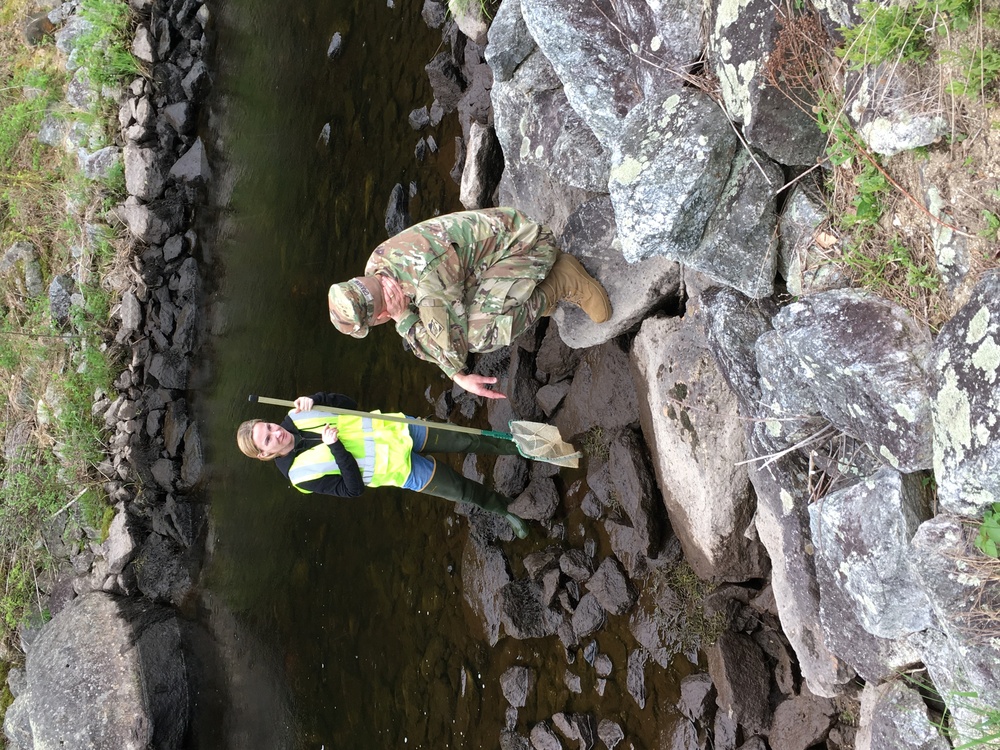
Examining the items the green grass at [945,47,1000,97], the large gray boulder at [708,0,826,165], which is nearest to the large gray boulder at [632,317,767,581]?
the large gray boulder at [708,0,826,165]

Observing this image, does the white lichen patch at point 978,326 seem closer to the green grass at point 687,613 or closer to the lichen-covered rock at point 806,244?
the lichen-covered rock at point 806,244

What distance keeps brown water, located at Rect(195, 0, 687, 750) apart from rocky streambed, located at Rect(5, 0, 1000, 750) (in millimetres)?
288

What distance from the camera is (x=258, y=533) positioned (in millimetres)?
8922

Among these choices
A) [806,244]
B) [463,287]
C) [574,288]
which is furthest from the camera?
[574,288]

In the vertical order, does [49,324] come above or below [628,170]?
below

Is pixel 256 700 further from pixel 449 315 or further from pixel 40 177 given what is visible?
pixel 40 177

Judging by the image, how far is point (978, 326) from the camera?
2984 mm

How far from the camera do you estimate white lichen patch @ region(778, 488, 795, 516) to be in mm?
4488

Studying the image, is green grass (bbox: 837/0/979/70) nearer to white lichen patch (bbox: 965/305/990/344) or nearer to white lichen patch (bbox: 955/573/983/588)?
white lichen patch (bbox: 965/305/990/344)

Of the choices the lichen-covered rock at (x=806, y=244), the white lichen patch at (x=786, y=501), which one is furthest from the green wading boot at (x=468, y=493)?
the lichen-covered rock at (x=806, y=244)

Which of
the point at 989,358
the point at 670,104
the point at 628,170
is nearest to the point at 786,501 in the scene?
the point at 989,358

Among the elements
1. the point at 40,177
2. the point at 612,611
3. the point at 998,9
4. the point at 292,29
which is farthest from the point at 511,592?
the point at 40,177

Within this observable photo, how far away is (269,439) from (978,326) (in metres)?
4.18

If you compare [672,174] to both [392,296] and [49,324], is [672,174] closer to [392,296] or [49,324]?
[392,296]
